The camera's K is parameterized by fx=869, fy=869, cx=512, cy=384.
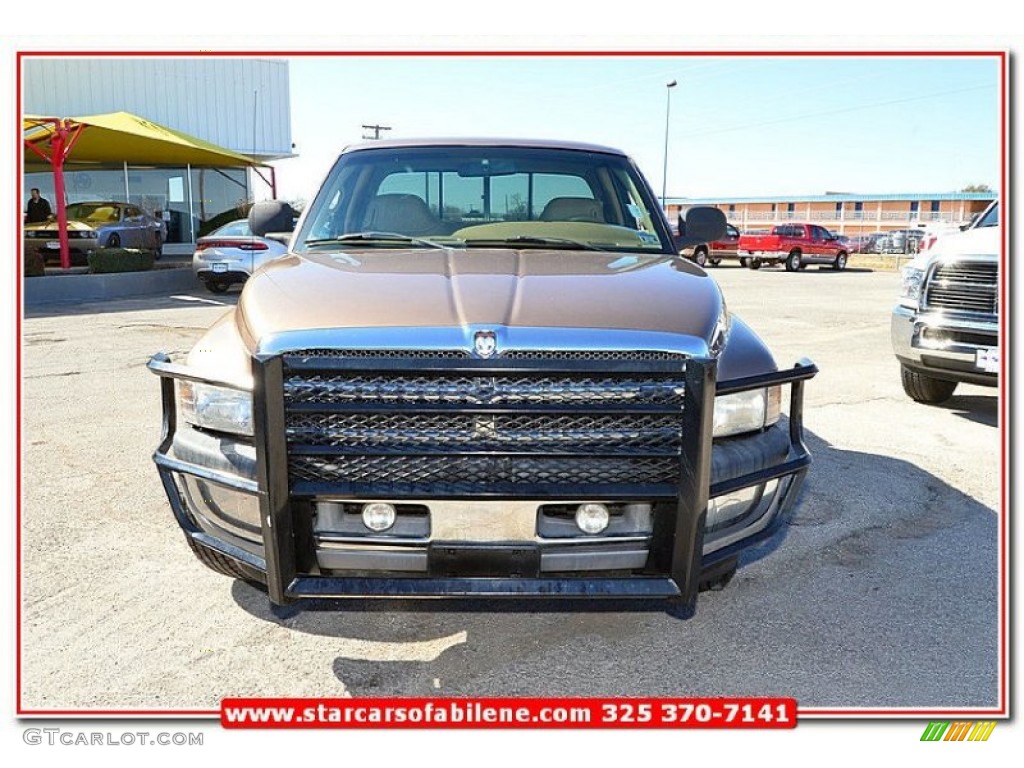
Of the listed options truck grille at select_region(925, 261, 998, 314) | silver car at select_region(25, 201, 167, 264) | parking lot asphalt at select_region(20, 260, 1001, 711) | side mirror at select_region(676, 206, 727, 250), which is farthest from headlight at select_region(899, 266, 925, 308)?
silver car at select_region(25, 201, 167, 264)

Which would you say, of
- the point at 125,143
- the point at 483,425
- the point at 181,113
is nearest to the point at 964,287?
the point at 483,425

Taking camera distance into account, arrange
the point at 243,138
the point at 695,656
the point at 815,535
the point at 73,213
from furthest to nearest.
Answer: the point at 243,138 < the point at 73,213 < the point at 815,535 < the point at 695,656

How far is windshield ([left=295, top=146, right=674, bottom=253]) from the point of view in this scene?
149 inches

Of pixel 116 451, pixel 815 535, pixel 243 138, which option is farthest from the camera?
pixel 243 138

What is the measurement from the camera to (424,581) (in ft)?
8.49

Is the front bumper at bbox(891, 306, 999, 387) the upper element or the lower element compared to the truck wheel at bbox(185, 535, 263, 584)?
upper

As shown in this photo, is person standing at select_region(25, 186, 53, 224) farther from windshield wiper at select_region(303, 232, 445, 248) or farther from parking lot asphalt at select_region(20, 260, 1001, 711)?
windshield wiper at select_region(303, 232, 445, 248)

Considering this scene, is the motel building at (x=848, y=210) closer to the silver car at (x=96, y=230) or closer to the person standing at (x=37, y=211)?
the silver car at (x=96, y=230)

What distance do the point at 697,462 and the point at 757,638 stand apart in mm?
1058

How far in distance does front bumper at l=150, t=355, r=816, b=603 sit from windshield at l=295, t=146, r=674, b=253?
1346 millimetres

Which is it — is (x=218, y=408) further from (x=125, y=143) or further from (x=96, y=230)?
(x=96, y=230)

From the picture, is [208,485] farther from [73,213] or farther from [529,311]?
[73,213]

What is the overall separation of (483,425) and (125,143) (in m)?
19.4

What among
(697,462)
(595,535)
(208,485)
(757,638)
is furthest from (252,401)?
(757,638)
